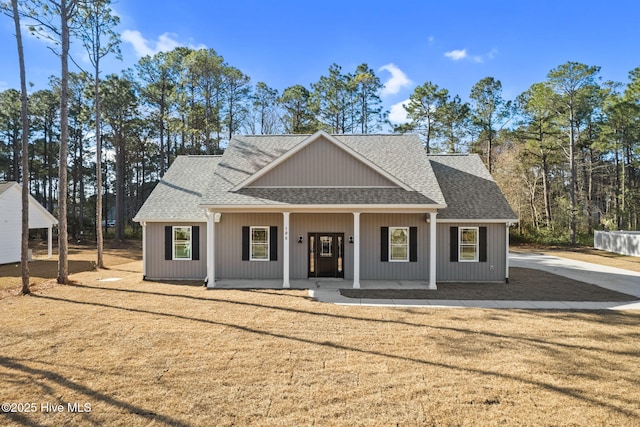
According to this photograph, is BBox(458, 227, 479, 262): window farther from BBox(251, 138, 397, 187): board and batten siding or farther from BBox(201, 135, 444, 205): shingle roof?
BBox(251, 138, 397, 187): board and batten siding

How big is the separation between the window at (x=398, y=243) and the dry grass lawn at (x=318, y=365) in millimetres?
4445

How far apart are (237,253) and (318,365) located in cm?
883

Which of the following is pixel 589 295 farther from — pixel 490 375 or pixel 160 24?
pixel 160 24

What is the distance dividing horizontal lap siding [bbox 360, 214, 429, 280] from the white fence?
62.8 feet

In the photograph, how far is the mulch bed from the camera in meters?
11.1

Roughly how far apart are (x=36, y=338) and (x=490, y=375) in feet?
28.3

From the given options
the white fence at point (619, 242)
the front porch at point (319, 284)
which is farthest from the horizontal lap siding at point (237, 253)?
the white fence at point (619, 242)

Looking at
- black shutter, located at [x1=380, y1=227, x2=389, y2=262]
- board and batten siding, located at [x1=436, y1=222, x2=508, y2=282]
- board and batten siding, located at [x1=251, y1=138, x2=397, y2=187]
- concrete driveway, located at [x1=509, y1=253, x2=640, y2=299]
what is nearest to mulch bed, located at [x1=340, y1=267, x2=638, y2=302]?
board and batten siding, located at [x1=436, y1=222, x2=508, y2=282]

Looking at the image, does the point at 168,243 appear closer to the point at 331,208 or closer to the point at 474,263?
the point at 331,208

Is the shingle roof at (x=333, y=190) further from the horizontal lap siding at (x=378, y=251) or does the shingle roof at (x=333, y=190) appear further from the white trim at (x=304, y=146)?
the horizontal lap siding at (x=378, y=251)

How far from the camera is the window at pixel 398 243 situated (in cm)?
1394

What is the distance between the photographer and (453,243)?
551 inches

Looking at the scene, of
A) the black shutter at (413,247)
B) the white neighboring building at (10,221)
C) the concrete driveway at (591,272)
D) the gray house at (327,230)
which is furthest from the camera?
the white neighboring building at (10,221)

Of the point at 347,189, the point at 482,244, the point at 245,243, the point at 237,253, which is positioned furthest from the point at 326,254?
the point at 482,244
